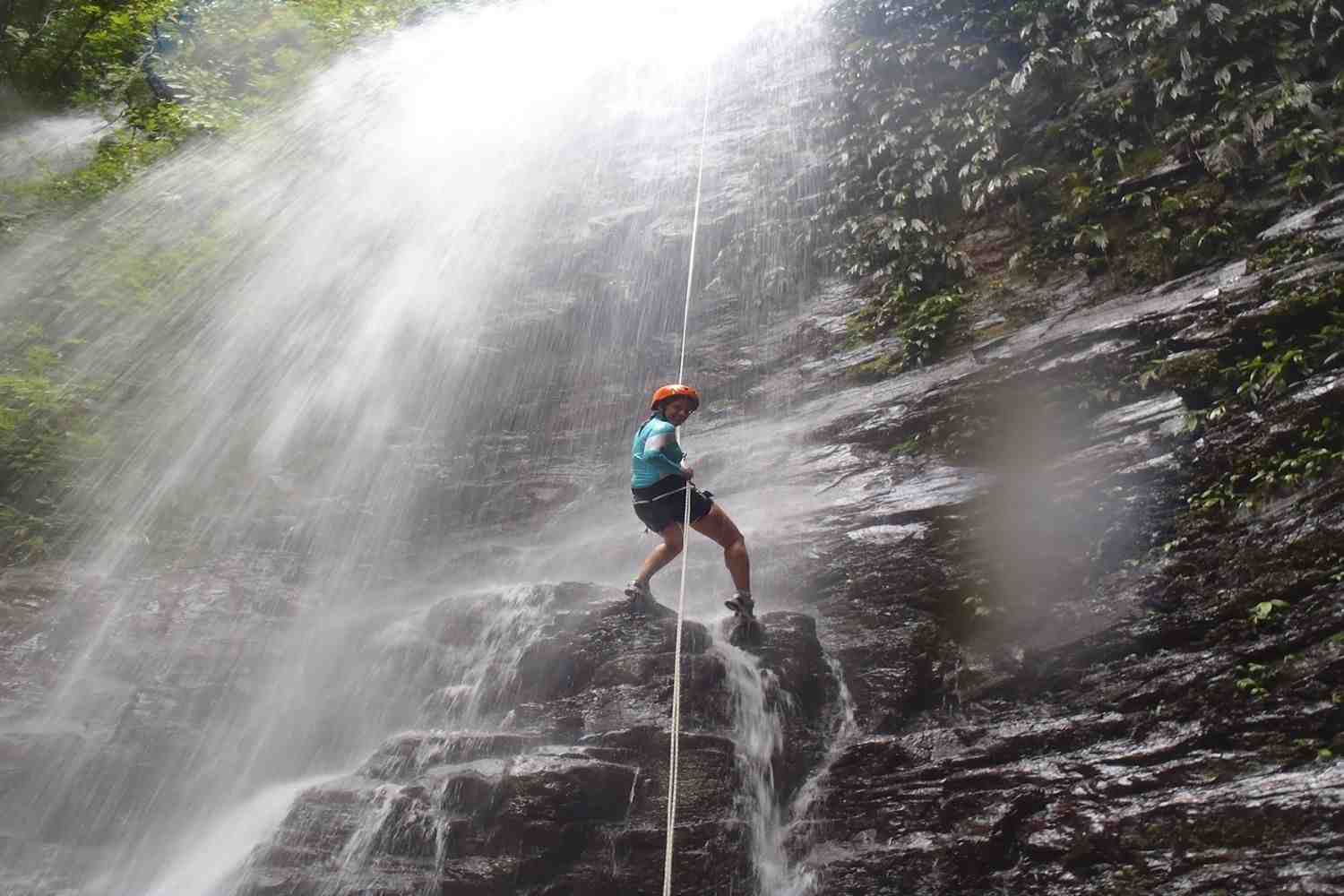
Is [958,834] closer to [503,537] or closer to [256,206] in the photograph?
[503,537]

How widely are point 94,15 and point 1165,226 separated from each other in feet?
58.0

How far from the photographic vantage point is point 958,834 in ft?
14.5

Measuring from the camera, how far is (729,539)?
18.7 feet

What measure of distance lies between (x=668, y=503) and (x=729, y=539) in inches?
20.5

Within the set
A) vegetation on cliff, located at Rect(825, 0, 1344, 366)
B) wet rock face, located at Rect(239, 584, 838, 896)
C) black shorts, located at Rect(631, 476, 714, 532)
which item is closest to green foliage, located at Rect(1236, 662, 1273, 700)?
wet rock face, located at Rect(239, 584, 838, 896)

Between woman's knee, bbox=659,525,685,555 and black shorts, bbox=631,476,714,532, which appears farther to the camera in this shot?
woman's knee, bbox=659,525,685,555

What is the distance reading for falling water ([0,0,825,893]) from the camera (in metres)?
7.25

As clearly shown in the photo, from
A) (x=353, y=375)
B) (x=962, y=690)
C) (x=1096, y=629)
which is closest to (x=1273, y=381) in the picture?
(x=1096, y=629)

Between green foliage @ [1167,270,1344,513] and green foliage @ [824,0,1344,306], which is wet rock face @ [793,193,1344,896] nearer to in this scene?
green foliage @ [1167,270,1344,513]

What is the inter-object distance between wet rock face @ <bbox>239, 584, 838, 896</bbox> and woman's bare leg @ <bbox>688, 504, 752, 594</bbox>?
535 millimetres

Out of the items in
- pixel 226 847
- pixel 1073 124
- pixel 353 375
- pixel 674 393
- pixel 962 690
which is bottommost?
pixel 226 847

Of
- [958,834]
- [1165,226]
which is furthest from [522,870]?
[1165,226]

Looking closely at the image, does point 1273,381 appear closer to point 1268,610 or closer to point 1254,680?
point 1268,610

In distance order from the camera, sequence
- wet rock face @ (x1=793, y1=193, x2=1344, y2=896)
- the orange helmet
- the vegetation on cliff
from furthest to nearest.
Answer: the vegetation on cliff
the orange helmet
wet rock face @ (x1=793, y1=193, x2=1344, y2=896)
